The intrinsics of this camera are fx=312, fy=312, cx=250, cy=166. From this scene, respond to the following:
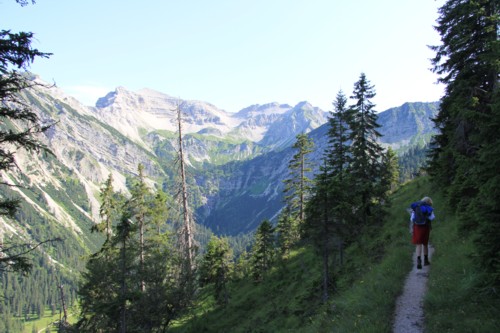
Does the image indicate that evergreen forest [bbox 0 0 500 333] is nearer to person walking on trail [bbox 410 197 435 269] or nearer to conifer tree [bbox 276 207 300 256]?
conifer tree [bbox 276 207 300 256]

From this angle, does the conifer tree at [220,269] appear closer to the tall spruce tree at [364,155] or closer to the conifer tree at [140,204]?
the conifer tree at [140,204]

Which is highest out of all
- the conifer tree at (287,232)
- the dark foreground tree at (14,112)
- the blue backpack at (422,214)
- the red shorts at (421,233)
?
the dark foreground tree at (14,112)

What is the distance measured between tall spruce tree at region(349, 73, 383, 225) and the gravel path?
1652 cm

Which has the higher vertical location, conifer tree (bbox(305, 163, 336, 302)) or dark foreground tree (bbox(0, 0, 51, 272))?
dark foreground tree (bbox(0, 0, 51, 272))

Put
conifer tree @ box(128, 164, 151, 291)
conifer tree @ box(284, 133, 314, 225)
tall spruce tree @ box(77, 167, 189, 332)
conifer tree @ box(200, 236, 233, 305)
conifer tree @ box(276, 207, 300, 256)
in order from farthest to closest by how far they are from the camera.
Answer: conifer tree @ box(284, 133, 314, 225)
conifer tree @ box(276, 207, 300, 256)
conifer tree @ box(200, 236, 233, 305)
conifer tree @ box(128, 164, 151, 291)
tall spruce tree @ box(77, 167, 189, 332)

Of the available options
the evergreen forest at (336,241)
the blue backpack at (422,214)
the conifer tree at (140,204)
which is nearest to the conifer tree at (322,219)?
the evergreen forest at (336,241)

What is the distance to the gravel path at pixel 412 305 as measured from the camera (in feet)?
24.6

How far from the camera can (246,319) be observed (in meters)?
27.5

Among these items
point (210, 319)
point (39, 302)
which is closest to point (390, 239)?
point (210, 319)

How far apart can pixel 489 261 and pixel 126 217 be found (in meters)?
17.2

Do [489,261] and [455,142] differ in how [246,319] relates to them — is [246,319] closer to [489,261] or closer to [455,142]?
[455,142]

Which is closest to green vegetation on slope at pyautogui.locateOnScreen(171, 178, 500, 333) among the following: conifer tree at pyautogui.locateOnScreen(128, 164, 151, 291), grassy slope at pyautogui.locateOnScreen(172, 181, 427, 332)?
grassy slope at pyautogui.locateOnScreen(172, 181, 427, 332)

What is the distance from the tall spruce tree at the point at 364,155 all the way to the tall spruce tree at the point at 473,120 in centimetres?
490

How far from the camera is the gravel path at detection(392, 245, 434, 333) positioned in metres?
7.49
